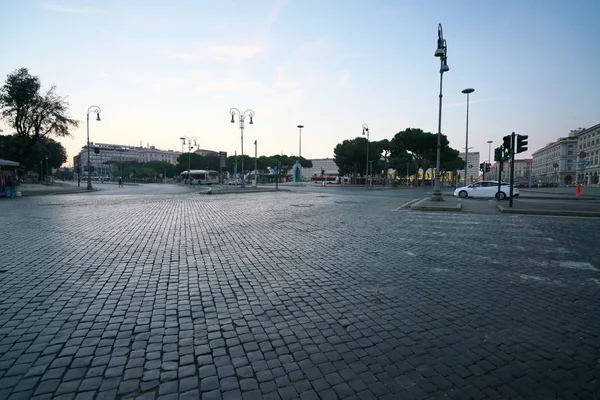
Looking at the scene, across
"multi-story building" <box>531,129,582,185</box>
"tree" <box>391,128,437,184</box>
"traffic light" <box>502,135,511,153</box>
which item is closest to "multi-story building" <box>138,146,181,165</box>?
"tree" <box>391,128,437,184</box>

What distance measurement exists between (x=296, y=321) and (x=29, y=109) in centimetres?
4724

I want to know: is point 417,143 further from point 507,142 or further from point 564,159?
point 564,159

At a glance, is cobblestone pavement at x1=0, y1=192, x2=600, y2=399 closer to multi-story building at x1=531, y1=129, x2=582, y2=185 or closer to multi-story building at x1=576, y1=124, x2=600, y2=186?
multi-story building at x1=576, y1=124, x2=600, y2=186

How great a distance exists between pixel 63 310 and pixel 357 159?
6921 cm

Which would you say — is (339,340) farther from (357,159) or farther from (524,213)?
(357,159)

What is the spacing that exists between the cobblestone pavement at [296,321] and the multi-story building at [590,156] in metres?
105

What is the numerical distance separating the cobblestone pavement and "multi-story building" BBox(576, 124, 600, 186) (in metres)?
105

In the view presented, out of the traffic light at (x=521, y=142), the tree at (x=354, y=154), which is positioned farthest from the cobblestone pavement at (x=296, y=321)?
the tree at (x=354, y=154)

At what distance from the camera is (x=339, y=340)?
321 centimetres

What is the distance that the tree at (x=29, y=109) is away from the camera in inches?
1457

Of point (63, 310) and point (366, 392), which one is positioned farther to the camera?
point (63, 310)

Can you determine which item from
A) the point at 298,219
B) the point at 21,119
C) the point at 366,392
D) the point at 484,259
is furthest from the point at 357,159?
the point at 366,392

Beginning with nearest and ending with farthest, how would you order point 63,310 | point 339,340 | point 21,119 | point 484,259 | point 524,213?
point 339,340, point 63,310, point 484,259, point 524,213, point 21,119

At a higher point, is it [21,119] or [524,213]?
[21,119]
